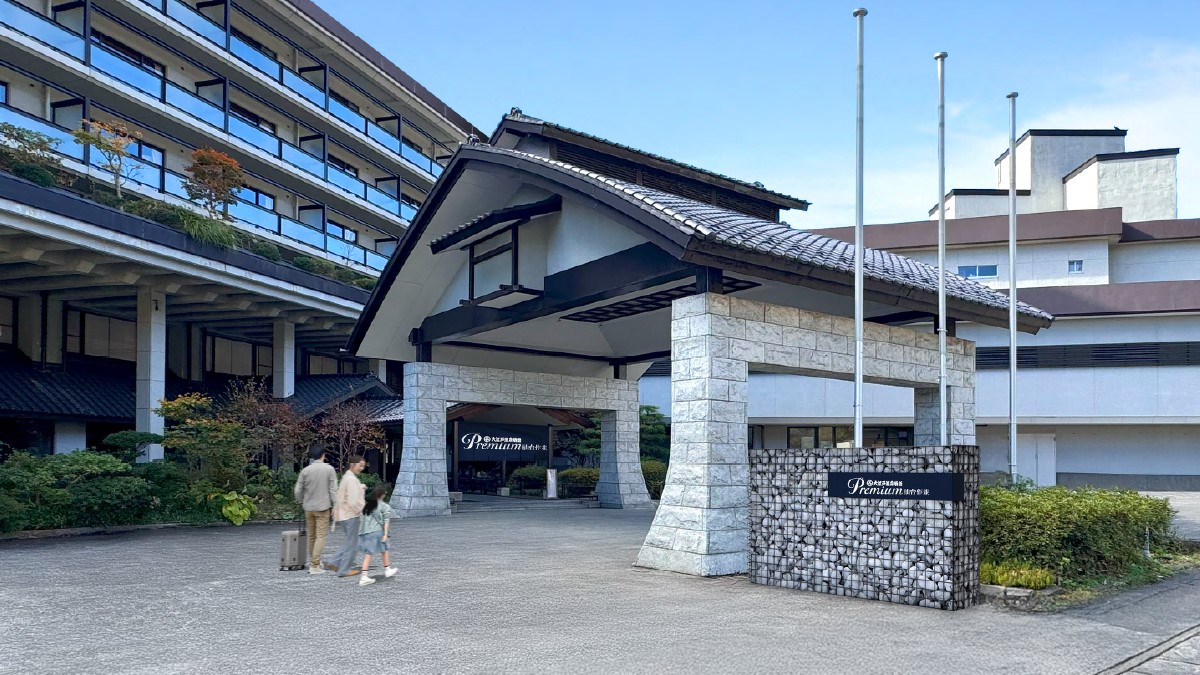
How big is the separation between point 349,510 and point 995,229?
33.3 meters

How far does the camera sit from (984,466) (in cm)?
3812

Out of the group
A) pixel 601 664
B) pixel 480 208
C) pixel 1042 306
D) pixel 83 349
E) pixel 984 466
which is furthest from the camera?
pixel 984 466

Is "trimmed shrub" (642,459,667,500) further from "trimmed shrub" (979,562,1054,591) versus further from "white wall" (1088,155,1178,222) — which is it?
"white wall" (1088,155,1178,222)

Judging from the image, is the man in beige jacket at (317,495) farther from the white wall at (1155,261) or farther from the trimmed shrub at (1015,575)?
the white wall at (1155,261)

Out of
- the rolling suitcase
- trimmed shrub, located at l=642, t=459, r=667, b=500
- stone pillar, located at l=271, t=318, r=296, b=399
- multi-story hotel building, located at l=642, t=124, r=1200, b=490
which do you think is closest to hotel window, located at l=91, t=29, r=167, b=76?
stone pillar, located at l=271, t=318, r=296, b=399

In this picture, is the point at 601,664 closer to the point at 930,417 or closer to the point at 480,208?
the point at 930,417

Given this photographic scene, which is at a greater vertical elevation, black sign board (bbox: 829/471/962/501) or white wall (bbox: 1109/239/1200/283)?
white wall (bbox: 1109/239/1200/283)

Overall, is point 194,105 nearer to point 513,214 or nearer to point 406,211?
point 406,211

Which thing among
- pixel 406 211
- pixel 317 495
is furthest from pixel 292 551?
pixel 406 211

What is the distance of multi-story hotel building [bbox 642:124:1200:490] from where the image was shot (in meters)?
34.6

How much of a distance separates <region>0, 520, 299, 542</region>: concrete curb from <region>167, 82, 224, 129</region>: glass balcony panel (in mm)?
17353

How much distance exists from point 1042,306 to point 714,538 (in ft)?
91.4

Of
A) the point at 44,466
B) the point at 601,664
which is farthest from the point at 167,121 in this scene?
the point at 601,664

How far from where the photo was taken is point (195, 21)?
109 feet
